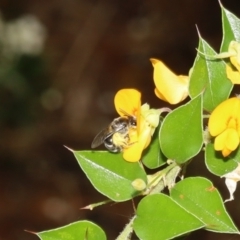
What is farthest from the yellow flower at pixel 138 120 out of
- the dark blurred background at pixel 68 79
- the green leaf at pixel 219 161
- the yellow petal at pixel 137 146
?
the dark blurred background at pixel 68 79

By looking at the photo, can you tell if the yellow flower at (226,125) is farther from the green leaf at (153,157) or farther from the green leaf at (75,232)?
the green leaf at (75,232)

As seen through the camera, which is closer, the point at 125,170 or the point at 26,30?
the point at 125,170

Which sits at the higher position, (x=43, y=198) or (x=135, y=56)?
(x=135, y=56)

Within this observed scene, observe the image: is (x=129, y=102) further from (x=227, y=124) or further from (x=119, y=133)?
(x=227, y=124)

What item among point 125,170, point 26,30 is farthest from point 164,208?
point 26,30

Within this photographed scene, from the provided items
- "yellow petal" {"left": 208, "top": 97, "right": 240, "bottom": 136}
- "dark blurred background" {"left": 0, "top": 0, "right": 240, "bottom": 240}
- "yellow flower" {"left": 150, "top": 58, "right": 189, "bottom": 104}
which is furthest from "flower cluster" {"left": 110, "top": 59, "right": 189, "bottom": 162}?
"dark blurred background" {"left": 0, "top": 0, "right": 240, "bottom": 240}

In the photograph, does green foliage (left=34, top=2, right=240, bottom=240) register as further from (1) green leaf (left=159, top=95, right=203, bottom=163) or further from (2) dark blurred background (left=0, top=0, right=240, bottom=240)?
(2) dark blurred background (left=0, top=0, right=240, bottom=240)

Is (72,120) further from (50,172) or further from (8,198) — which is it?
(8,198)

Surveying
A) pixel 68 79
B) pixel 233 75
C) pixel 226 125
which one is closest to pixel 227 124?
pixel 226 125
